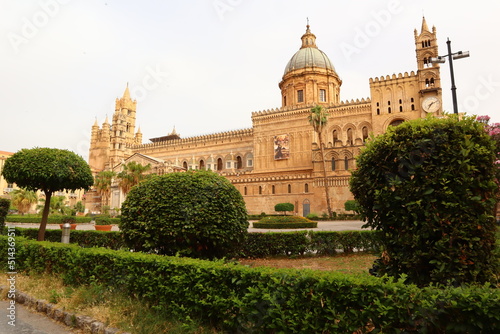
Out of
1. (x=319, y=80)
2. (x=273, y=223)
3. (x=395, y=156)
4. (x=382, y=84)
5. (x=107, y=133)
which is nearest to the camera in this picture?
(x=395, y=156)

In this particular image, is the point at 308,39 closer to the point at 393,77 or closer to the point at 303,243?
the point at 393,77

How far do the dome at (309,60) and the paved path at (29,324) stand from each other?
48.3 meters

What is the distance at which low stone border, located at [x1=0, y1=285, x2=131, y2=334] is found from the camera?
4.34 metres

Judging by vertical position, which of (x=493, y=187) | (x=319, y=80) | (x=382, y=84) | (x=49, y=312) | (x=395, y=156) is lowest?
(x=49, y=312)

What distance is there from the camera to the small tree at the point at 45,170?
10.4 meters

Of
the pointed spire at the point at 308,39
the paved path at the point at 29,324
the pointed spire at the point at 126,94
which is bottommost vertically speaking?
the paved path at the point at 29,324

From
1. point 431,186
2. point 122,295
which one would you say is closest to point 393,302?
point 431,186

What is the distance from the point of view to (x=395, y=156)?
14.3 feet

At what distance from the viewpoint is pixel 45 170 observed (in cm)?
1040

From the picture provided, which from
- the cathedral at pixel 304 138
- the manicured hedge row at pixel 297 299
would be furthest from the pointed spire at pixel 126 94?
the manicured hedge row at pixel 297 299

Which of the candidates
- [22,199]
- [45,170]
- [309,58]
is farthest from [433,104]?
[22,199]

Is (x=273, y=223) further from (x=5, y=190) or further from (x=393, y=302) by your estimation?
(x=5, y=190)

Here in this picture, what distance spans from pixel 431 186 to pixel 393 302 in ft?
5.63

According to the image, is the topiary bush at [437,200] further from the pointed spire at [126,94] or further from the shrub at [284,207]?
the pointed spire at [126,94]
